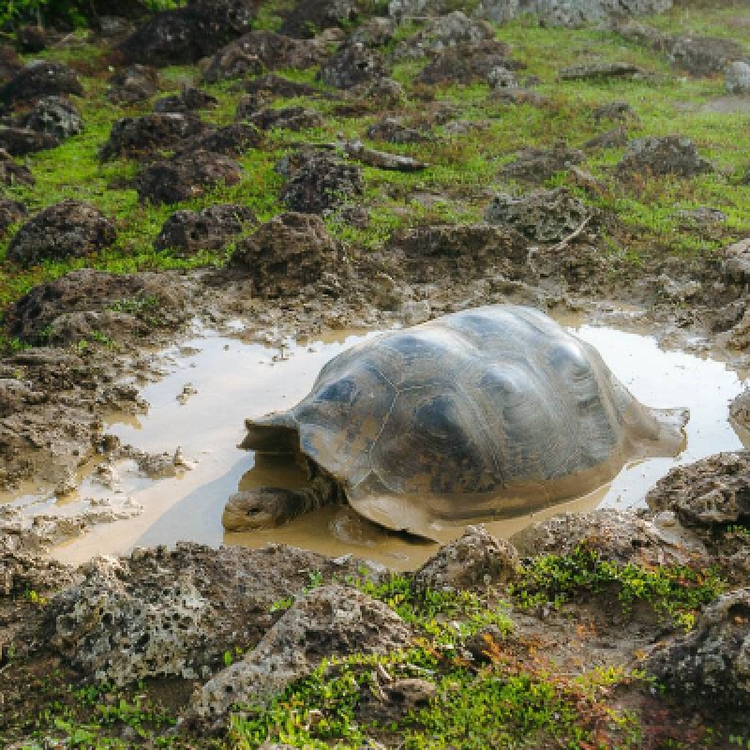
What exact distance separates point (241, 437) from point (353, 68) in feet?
37.9

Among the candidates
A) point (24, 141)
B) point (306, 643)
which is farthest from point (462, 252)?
point (24, 141)

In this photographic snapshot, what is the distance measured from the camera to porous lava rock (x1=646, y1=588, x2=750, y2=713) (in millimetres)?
2912

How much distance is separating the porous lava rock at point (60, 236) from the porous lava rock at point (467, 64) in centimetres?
860

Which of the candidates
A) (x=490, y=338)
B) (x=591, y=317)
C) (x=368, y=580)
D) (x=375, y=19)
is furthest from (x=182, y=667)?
(x=375, y=19)

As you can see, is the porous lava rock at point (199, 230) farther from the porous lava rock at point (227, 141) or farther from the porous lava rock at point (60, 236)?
the porous lava rock at point (227, 141)

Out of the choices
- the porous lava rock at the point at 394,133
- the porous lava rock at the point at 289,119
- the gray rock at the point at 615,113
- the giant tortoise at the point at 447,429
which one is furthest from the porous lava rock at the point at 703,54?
the giant tortoise at the point at 447,429

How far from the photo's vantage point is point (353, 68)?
16078mm

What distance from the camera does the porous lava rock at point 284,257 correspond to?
8273 millimetres

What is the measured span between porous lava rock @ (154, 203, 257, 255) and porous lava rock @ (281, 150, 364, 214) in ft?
2.61

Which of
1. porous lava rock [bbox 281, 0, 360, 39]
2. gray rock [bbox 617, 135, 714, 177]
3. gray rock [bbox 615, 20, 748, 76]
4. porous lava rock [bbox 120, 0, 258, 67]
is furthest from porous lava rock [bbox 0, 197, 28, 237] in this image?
gray rock [bbox 615, 20, 748, 76]

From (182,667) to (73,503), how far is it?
2241mm

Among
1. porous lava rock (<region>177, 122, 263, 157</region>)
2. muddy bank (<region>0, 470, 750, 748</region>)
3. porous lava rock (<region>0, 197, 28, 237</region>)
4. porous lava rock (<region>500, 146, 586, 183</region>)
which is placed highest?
muddy bank (<region>0, 470, 750, 748</region>)

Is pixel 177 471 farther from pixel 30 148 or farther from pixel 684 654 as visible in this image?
pixel 30 148

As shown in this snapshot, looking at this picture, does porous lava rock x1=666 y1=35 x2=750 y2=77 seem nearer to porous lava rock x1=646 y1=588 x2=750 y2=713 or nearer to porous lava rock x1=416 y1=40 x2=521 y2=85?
porous lava rock x1=416 y1=40 x2=521 y2=85
